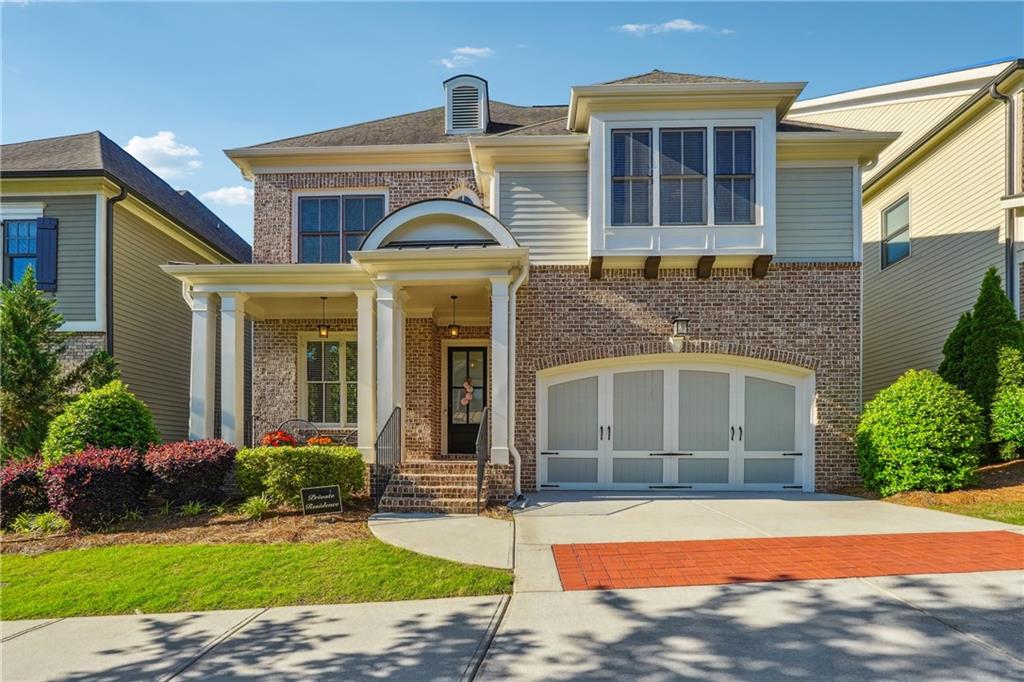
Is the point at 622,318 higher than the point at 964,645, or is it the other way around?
the point at 622,318

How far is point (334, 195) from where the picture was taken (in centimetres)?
1312

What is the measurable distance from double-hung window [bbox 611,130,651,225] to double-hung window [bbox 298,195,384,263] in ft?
16.3

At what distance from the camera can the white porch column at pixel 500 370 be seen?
388 inches

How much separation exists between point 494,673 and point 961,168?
13.5 meters

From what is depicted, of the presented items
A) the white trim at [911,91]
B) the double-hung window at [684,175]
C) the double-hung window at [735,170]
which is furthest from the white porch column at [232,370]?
the white trim at [911,91]

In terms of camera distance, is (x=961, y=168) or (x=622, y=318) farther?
(x=961, y=168)

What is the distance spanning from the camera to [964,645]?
4.29 meters

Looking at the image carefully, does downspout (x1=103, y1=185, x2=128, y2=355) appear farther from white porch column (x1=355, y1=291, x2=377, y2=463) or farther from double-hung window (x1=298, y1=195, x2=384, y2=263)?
white porch column (x1=355, y1=291, x2=377, y2=463)

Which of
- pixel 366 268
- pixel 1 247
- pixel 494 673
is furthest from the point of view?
pixel 1 247

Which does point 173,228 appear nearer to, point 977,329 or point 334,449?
point 334,449

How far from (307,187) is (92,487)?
7029mm

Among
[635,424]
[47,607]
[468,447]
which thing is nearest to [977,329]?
[635,424]

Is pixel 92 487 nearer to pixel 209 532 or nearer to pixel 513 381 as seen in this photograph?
pixel 209 532

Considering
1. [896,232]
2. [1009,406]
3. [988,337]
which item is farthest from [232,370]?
[896,232]
